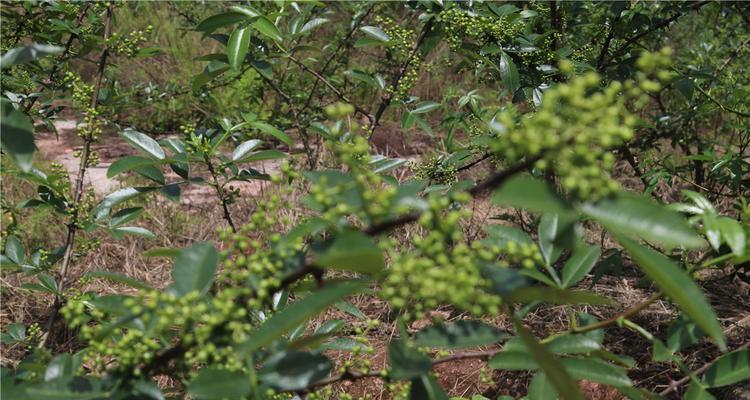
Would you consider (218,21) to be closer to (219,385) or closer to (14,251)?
(14,251)

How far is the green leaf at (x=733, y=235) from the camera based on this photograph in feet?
3.14

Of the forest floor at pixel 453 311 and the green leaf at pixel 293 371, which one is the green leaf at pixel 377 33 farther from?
the green leaf at pixel 293 371

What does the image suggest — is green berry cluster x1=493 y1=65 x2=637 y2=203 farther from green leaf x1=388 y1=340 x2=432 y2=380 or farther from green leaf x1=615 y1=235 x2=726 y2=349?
green leaf x1=388 y1=340 x2=432 y2=380

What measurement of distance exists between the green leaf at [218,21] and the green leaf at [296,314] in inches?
45.5

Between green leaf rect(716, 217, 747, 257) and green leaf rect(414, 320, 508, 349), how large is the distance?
1.33ft

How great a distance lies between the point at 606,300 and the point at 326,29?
6759 mm

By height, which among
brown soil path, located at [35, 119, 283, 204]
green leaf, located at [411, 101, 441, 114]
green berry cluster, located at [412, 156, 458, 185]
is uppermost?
green leaf, located at [411, 101, 441, 114]

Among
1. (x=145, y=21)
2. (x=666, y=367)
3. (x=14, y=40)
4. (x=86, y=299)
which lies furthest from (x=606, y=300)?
(x=145, y=21)

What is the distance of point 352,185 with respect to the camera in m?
0.82

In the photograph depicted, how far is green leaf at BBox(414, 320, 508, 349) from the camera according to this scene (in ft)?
2.80

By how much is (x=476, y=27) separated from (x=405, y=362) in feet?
4.58

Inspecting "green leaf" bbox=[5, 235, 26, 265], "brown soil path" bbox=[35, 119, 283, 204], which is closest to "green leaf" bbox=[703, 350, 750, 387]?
"green leaf" bbox=[5, 235, 26, 265]

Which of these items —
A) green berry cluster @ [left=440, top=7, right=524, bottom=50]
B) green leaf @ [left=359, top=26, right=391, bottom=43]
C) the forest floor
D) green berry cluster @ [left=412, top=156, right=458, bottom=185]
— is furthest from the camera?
the forest floor

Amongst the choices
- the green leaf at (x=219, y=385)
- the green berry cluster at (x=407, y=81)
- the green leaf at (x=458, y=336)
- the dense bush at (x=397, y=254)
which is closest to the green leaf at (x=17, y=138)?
the dense bush at (x=397, y=254)
